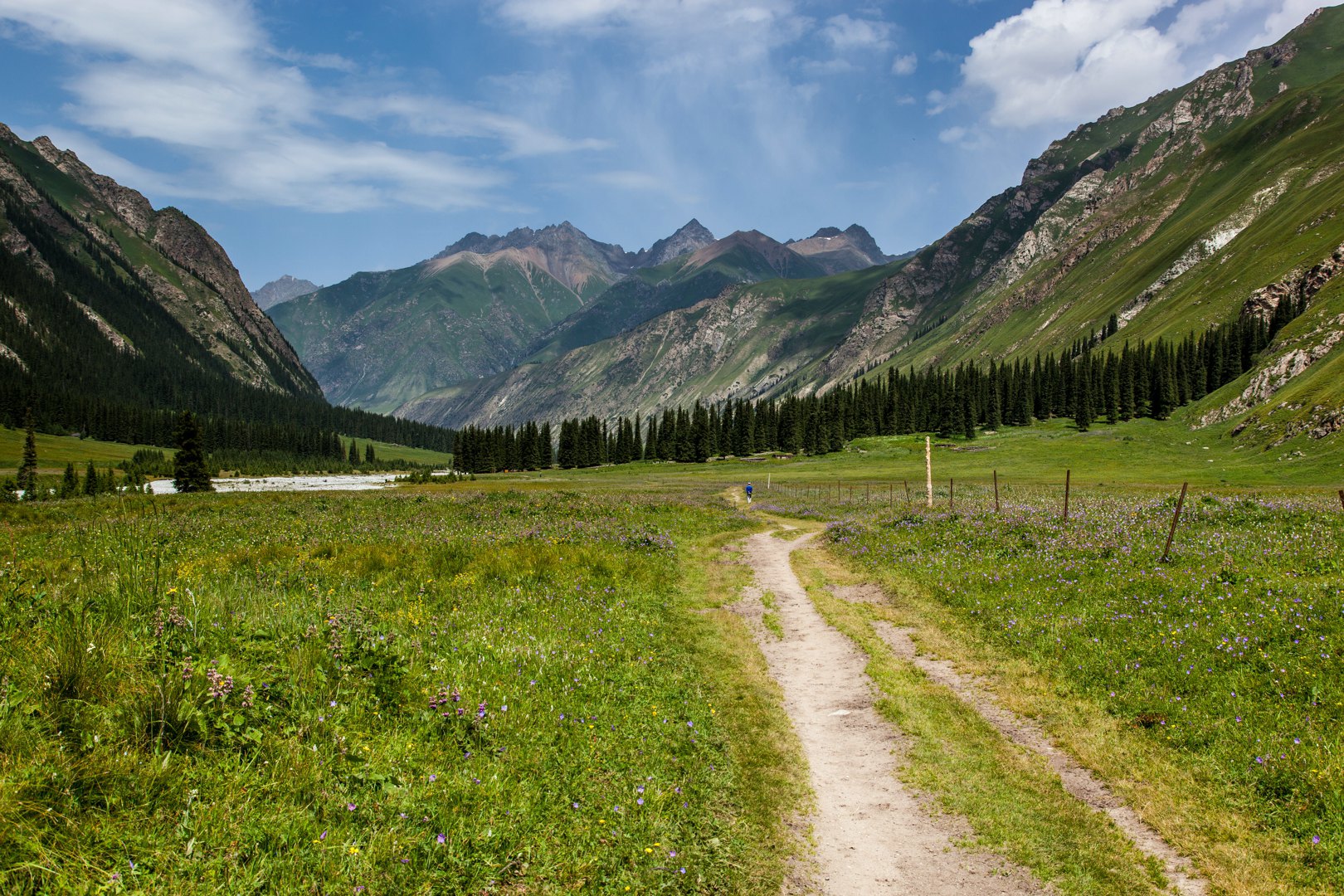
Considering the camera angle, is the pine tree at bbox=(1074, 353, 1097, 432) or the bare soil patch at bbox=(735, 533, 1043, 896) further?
the pine tree at bbox=(1074, 353, 1097, 432)

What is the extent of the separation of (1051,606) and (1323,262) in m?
159

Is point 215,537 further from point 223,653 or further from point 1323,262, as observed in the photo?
point 1323,262

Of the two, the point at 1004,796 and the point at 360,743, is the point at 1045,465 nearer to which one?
the point at 1004,796

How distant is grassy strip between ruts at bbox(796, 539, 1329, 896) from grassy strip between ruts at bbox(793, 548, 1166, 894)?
67 cm

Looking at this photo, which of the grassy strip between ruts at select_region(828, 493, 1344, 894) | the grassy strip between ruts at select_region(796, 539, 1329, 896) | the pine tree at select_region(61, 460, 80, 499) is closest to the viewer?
the grassy strip between ruts at select_region(796, 539, 1329, 896)

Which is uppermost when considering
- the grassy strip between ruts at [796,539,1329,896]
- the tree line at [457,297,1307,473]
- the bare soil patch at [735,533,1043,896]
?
the tree line at [457,297,1307,473]

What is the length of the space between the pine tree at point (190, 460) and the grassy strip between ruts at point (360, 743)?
225ft

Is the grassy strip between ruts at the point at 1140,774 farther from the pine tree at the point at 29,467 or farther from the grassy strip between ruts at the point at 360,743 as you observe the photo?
the pine tree at the point at 29,467

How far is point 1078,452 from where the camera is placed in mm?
98000

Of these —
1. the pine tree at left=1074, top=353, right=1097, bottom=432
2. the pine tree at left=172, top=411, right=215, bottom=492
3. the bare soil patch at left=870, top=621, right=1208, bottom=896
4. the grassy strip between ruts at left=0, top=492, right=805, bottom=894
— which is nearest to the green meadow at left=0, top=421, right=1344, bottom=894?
the grassy strip between ruts at left=0, top=492, right=805, bottom=894

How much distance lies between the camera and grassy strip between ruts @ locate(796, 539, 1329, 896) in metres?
7.23

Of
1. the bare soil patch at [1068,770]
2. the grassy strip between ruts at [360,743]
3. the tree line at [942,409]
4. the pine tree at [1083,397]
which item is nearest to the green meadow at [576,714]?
the grassy strip between ruts at [360,743]

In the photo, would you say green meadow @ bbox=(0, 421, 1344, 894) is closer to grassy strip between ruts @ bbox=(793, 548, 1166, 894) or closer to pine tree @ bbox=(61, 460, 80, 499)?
grassy strip between ruts @ bbox=(793, 548, 1166, 894)

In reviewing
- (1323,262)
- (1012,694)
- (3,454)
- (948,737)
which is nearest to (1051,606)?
(1012,694)
